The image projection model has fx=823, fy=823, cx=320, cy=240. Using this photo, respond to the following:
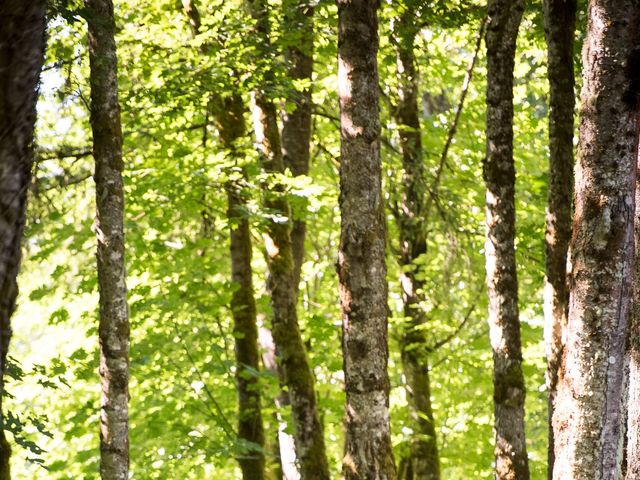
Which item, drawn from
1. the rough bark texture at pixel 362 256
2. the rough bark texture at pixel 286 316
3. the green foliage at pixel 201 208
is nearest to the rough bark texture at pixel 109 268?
the green foliage at pixel 201 208

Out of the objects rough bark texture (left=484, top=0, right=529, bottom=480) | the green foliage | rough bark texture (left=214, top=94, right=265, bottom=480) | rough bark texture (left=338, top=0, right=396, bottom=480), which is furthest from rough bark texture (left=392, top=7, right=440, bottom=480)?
rough bark texture (left=338, top=0, right=396, bottom=480)

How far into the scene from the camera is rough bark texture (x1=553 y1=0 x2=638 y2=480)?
4738 millimetres

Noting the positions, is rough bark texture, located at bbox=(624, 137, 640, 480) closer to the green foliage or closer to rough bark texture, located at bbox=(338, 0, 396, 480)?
rough bark texture, located at bbox=(338, 0, 396, 480)

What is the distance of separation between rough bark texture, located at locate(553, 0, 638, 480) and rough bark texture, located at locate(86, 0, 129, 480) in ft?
15.3

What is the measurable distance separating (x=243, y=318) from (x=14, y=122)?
10.9 m

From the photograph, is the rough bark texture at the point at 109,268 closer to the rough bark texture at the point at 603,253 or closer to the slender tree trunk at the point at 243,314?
the slender tree trunk at the point at 243,314

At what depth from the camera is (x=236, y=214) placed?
12492mm

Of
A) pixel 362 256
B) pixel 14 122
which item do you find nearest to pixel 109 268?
pixel 362 256

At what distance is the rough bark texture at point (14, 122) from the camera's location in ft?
8.23

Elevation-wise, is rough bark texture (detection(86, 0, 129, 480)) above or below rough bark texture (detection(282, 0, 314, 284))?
below

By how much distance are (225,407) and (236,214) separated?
5.06 meters

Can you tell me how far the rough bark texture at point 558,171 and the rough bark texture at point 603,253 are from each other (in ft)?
12.3

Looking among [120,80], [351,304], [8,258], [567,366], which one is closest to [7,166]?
[8,258]

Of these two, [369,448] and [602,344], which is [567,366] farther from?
[369,448]
